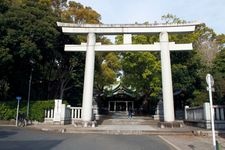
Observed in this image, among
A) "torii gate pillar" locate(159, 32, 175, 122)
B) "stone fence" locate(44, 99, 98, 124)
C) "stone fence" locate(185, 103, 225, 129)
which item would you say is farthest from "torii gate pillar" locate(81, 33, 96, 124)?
"stone fence" locate(185, 103, 225, 129)

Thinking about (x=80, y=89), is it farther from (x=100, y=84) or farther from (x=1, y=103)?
(x=1, y=103)

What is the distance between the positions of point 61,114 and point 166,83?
924cm

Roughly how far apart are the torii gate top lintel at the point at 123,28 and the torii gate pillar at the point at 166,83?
2.03 ft

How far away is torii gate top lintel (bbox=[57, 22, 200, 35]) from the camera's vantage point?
21172 mm

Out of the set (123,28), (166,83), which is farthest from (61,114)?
(166,83)

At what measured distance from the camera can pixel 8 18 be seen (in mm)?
23188

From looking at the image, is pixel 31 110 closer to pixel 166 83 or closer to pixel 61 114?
pixel 61 114

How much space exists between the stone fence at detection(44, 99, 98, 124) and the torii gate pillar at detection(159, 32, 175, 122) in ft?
28.1

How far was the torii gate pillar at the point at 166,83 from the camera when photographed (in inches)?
775

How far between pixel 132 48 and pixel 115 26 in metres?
2.20

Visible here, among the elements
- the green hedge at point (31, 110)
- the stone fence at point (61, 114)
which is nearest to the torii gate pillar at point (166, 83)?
the stone fence at point (61, 114)

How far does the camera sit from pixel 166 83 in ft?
65.9

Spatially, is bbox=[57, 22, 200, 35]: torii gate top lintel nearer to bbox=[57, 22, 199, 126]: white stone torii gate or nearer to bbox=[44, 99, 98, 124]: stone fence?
bbox=[57, 22, 199, 126]: white stone torii gate

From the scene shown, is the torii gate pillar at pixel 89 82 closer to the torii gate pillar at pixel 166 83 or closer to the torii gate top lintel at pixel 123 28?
the torii gate top lintel at pixel 123 28
